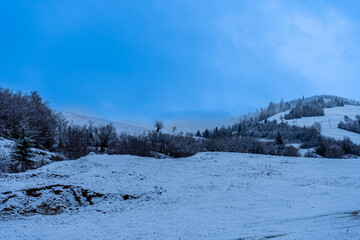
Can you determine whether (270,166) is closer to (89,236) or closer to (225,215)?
(225,215)

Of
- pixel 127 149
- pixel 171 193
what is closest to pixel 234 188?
pixel 171 193

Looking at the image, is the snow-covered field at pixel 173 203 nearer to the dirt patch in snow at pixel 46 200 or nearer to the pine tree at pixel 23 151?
the dirt patch in snow at pixel 46 200

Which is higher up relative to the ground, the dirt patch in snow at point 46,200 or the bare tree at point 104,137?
the bare tree at point 104,137

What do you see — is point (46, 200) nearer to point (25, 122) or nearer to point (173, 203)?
point (173, 203)

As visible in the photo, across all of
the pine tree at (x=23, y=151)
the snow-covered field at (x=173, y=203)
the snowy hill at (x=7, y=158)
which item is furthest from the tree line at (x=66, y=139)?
the snow-covered field at (x=173, y=203)

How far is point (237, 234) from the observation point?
4660 mm

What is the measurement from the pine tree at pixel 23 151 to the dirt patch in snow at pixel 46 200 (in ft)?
21.5

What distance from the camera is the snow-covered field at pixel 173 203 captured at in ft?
16.0

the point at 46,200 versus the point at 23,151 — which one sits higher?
the point at 23,151

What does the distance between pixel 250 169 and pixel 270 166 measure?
166 cm

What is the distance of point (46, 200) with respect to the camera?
272 inches

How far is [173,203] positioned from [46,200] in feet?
13.0

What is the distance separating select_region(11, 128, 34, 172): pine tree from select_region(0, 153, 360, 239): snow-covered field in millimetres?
3875

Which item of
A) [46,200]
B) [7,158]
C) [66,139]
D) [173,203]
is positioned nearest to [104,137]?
[66,139]
